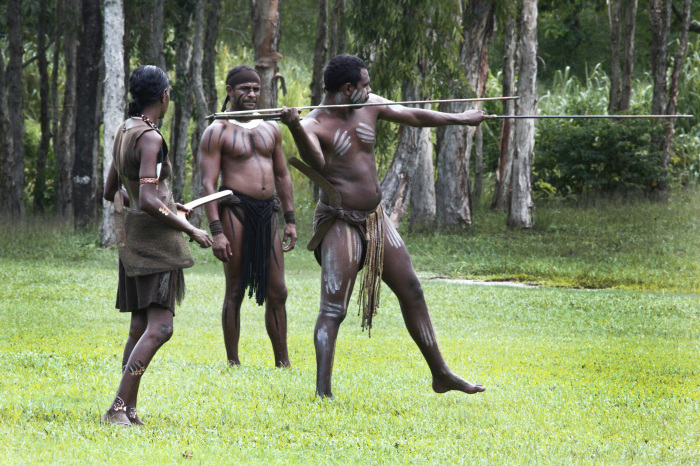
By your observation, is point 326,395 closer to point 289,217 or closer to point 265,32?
point 289,217

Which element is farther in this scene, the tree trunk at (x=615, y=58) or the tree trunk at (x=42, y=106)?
the tree trunk at (x=615, y=58)

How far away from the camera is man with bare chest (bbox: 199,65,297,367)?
685 cm

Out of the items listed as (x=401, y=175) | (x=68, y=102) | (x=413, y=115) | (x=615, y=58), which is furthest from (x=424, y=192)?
(x=413, y=115)

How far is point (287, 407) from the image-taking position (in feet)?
17.3

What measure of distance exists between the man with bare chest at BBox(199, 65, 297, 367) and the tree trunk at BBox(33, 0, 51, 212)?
18.3m

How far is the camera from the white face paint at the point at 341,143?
5836mm

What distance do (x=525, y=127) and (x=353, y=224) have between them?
591 inches

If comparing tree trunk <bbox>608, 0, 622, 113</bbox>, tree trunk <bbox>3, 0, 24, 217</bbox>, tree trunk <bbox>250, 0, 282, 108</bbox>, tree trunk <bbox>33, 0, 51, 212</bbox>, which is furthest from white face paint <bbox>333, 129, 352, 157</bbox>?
tree trunk <bbox>608, 0, 622, 113</bbox>

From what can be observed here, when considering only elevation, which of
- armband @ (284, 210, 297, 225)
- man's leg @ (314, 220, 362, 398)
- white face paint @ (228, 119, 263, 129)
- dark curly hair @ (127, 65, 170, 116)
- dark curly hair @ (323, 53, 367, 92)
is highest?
dark curly hair @ (323, 53, 367, 92)

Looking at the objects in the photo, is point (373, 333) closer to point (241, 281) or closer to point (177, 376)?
point (241, 281)

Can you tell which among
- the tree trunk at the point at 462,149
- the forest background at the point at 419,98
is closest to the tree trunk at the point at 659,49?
the forest background at the point at 419,98

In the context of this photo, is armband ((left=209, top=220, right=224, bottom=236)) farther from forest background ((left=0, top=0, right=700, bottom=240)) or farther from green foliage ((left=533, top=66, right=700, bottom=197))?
green foliage ((left=533, top=66, right=700, bottom=197))

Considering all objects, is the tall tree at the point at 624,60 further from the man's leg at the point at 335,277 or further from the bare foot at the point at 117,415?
the bare foot at the point at 117,415

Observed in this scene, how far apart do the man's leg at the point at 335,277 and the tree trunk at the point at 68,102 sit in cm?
1689
